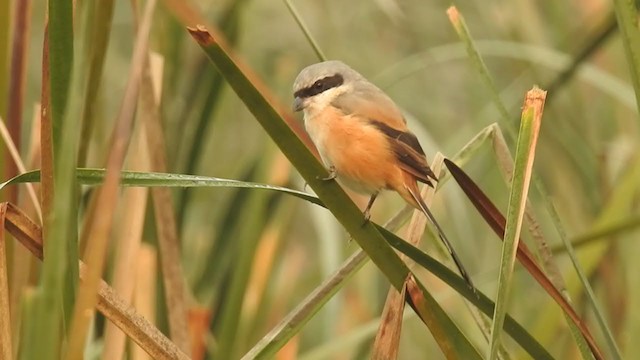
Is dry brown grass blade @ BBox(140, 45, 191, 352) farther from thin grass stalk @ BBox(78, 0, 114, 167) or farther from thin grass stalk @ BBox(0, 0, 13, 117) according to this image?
thin grass stalk @ BBox(0, 0, 13, 117)

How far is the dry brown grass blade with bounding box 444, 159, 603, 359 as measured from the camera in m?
1.07

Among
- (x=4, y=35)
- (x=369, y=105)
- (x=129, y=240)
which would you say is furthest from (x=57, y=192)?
(x=369, y=105)

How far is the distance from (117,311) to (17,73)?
0.47 meters

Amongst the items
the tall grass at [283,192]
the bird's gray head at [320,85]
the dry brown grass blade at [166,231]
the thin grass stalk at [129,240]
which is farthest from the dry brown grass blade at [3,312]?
the bird's gray head at [320,85]

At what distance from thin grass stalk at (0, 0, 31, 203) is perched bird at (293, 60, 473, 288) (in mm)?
401

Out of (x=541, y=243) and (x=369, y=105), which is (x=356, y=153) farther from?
(x=541, y=243)

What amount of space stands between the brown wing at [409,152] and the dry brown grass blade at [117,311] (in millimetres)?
460

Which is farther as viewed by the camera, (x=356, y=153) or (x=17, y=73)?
(x=356, y=153)

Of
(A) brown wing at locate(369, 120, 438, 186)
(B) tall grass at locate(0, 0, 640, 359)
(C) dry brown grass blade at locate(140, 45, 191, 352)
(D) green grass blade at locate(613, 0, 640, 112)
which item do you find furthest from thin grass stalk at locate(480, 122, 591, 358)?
(C) dry brown grass blade at locate(140, 45, 191, 352)

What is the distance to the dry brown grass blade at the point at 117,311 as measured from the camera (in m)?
1.00

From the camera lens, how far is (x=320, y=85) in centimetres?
155

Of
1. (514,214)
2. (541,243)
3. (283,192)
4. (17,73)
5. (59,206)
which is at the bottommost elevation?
(541,243)

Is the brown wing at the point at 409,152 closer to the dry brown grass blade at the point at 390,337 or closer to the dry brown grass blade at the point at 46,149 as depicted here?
the dry brown grass blade at the point at 390,337

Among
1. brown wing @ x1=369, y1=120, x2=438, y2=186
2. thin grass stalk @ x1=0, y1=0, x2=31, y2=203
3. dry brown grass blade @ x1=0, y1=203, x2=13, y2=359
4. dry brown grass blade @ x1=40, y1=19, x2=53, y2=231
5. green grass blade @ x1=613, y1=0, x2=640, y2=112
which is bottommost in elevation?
brown wing @ x1=369, y1=120, x2=438, y2=186
